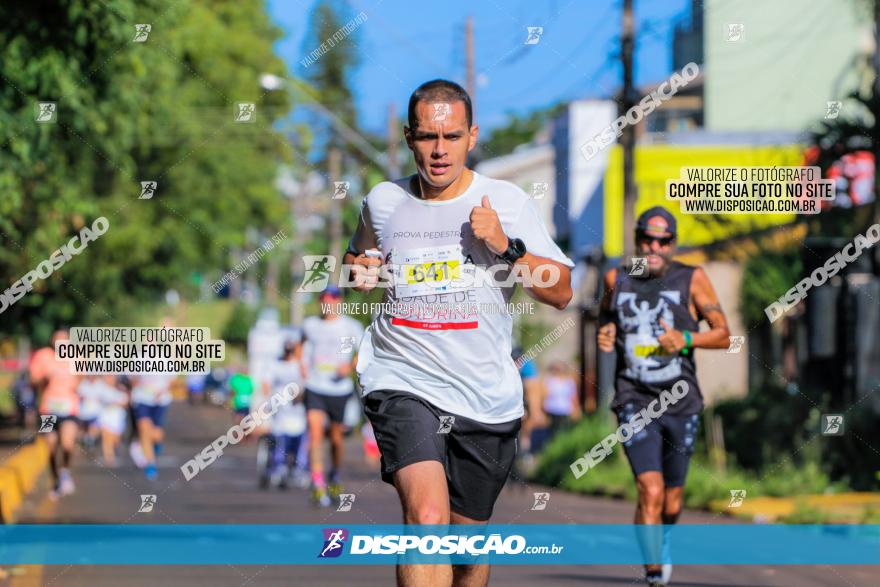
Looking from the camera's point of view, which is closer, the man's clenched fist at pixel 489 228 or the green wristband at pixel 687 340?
the man's clenched fist at pixel 489 228

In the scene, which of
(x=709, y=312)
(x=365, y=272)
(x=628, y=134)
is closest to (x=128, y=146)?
(x=628, y=134)

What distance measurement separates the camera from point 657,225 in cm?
870

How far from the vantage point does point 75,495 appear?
17.2 meters

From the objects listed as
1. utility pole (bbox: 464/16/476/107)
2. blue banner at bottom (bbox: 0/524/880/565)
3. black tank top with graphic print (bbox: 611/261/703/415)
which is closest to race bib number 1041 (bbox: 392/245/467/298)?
blue banner at bottom (bbox: 0/524/880/565)

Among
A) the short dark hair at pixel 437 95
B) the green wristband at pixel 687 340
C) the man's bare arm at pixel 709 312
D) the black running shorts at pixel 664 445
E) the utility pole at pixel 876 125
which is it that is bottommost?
the black running shorts at pixel 664 445

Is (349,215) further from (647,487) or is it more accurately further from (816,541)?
(647,487)

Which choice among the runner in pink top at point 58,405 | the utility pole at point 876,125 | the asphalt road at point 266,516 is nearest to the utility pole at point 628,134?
the asphalt road at point 266,516

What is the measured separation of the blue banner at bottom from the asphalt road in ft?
0.80

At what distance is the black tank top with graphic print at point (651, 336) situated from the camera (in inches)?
340

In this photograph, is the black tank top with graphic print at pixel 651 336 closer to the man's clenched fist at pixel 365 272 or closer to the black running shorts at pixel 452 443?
the black running shorts at pixel 452 443

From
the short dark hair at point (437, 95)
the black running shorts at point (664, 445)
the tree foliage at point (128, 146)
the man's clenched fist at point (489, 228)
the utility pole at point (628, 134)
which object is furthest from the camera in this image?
the utility pole at point (628, 134)

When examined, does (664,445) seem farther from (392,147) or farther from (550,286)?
(392,147)

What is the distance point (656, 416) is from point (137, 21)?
19.2 ft

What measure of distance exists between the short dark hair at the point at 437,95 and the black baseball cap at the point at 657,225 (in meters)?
2.81
